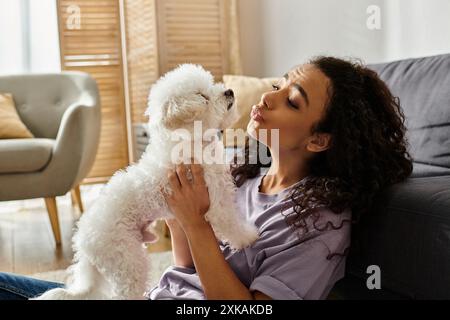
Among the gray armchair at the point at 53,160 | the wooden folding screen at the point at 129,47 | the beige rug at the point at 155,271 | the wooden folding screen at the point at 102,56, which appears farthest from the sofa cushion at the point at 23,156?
the wooden folding screen at the point at 102,56

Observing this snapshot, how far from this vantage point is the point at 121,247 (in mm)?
1127

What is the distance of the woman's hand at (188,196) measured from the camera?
1.13 m

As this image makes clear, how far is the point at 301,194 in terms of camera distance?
1.18 meters

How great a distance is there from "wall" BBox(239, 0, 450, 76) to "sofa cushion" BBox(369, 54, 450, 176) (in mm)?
428

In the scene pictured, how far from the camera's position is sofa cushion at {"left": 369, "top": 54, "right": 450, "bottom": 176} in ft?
5.59

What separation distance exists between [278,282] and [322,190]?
242 mm

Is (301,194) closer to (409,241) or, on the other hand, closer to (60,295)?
(409,241)

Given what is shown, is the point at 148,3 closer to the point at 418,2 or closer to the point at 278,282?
the point at 418,2

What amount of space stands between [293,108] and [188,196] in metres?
0.32

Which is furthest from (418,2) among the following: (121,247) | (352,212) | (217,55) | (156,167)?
(217,55)

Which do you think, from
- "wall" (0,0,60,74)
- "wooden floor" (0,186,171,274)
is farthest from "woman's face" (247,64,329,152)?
"wall" (0,0,60,74)
